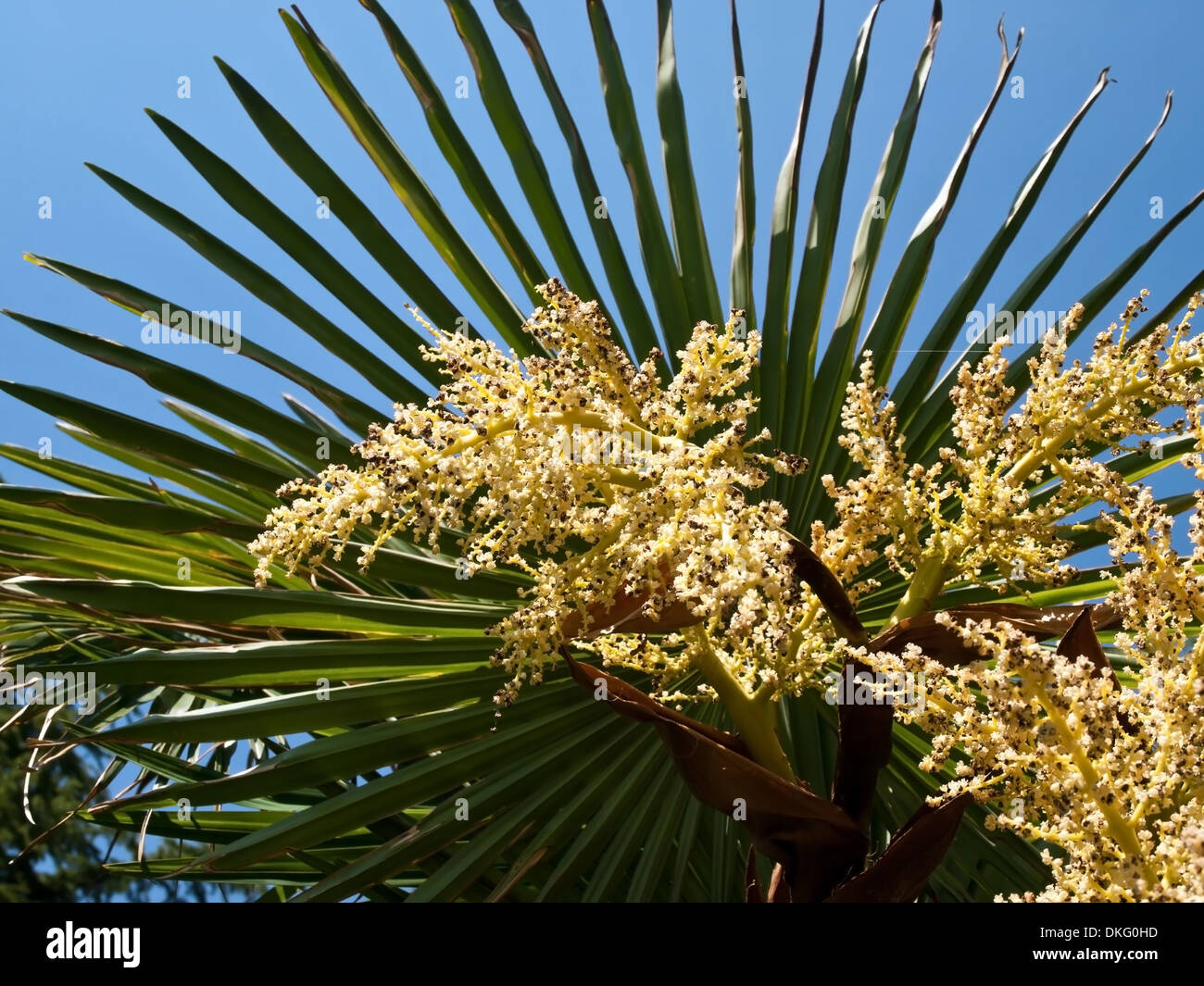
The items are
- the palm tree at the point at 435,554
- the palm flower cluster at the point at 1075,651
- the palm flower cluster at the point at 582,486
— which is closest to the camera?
the palm flower cluster at the point at 1075,651

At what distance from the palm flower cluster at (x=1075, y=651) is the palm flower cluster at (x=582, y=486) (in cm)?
27

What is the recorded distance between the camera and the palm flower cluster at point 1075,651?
1.20 meters

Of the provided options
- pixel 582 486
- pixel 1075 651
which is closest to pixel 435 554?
pixel 582 486

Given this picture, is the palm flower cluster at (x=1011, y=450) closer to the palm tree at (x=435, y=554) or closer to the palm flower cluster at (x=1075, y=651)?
the palm flower cluster at (x=1075, y=651)

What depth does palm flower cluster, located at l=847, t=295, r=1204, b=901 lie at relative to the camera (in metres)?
1.20

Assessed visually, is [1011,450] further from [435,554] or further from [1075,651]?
[435,554]

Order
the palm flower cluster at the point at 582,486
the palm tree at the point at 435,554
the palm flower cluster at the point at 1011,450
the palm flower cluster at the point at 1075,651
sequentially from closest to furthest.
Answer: the palm flower cluster at the point at 1075,651
the palm flower cluster at the point at 582,486
the palm flower cluster at the point at 1011,450
the palm tree at the point at 435,554

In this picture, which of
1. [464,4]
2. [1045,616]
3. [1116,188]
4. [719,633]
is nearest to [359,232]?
[464,4]

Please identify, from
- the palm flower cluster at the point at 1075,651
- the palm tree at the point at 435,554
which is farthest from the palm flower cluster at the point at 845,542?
the palm tree at the point at 435,554

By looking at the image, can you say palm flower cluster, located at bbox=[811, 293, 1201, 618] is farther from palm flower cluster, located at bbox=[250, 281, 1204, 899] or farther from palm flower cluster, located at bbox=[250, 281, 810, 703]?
palm flower cluster, located at bbox=[250, 281, 810, 703]

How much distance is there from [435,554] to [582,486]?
162 cm

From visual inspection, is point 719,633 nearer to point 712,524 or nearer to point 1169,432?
point 712,524

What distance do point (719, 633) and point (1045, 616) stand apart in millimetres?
625

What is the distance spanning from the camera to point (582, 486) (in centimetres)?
164
